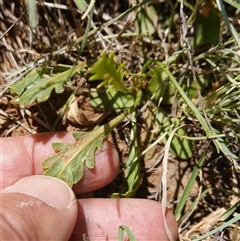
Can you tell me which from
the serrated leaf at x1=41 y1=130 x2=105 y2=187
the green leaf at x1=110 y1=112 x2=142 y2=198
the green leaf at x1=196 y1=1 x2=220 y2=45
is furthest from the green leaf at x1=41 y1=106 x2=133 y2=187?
the green leaf at x1=196 y1=1 x2=220 y2=45

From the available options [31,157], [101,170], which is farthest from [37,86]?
[101,170]

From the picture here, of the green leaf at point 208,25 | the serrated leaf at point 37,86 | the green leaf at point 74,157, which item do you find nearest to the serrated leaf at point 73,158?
the green leaf at point 74,157

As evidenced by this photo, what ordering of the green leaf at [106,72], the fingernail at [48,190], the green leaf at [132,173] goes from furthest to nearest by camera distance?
the green leaf at [132,173] → the fingernail at [48,190] → the green leaf at [106,72]

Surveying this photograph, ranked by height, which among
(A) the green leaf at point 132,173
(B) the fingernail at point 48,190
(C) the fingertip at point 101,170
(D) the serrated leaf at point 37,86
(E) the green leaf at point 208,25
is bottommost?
(A) the green leaf at point 132,173

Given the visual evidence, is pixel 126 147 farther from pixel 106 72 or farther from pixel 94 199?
pixel 106 72

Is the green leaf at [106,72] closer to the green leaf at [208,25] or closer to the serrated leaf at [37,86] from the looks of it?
the serrated leaf at [37,86]

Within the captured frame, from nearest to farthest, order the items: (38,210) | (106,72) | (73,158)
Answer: (106,72)
(38,210)
(73,158)
